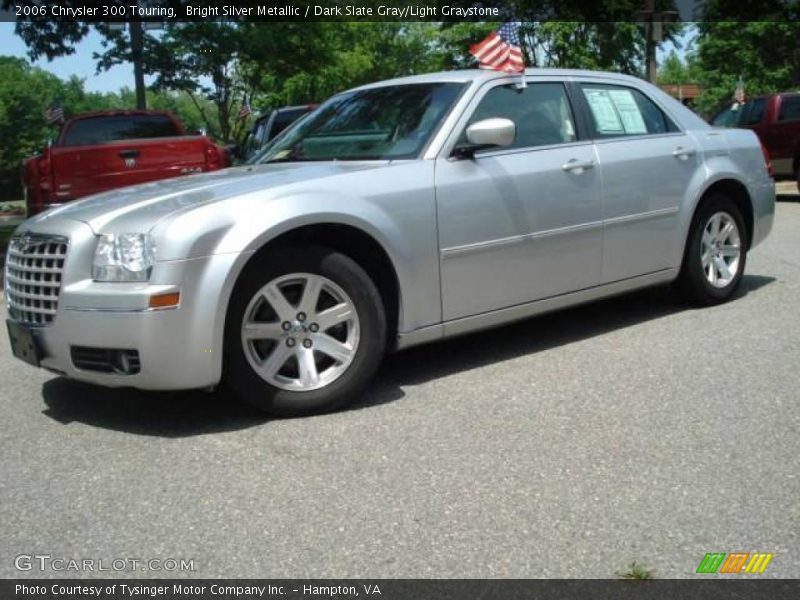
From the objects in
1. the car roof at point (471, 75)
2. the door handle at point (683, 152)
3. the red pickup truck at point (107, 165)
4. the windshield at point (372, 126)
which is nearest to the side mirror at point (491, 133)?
the windshield at point (372, 126)

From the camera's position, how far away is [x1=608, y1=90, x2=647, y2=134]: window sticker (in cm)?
580

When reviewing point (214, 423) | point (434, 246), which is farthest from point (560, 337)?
point (214, 423)

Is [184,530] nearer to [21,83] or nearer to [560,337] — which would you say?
[560,337]

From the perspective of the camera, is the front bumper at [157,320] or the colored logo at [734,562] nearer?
the colored logo at [734,562]

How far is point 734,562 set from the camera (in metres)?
2.78

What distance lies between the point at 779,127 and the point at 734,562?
14880mm

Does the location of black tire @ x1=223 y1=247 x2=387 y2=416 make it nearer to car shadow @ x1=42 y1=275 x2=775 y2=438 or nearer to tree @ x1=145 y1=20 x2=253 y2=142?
car shadow @ x1=42 y1=275 x2=775 y2=438

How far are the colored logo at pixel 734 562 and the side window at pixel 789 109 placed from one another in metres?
14.9

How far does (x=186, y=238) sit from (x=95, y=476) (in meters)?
1.03

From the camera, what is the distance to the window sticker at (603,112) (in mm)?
5609

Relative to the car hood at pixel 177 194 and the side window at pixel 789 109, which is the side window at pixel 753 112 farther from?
the car hood at pixel 177 194

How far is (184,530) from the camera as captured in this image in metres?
3.07

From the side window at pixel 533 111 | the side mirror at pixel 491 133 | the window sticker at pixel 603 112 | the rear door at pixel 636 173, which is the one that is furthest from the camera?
the window sticker at pixel 603 112
